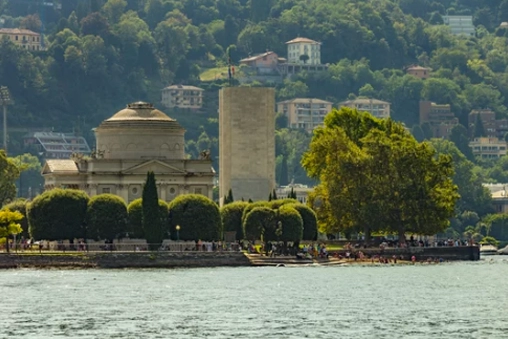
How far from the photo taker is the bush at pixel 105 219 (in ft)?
506

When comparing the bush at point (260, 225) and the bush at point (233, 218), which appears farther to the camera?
the bush at point (233, 218)

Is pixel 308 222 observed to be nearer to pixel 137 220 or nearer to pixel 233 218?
pixel 233 218

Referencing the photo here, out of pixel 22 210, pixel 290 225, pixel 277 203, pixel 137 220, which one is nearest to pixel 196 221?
pixel 137 220

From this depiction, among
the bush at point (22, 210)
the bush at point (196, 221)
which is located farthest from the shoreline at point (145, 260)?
the bush at point (22, 210)

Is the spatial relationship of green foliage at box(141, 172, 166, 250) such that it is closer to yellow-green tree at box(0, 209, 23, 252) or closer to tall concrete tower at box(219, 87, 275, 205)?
yellow-green tree at box(0, 209, 23, 252)

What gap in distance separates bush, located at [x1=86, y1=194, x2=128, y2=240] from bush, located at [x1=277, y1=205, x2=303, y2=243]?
34.5 feet

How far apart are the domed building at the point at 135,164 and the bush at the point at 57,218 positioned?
2385 centimetres

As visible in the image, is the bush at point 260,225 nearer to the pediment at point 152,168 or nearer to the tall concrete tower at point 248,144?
the pediment at point 152,168

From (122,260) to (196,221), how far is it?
13.2 m

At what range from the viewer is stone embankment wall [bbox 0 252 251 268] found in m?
142

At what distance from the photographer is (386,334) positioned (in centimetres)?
9062

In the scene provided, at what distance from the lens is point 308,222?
162m

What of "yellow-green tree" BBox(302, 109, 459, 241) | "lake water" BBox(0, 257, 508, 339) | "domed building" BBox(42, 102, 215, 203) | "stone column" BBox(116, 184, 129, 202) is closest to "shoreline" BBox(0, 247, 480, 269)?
"lake water" BBox(0, 257, 508, 339)

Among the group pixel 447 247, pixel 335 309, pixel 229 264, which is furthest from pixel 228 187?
pixel 335 309
